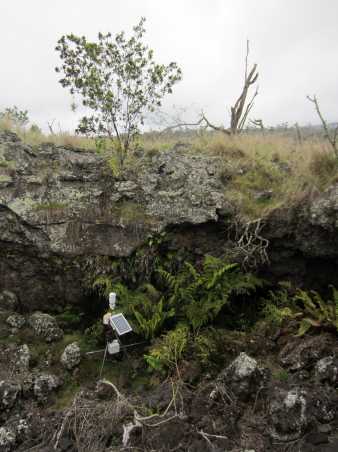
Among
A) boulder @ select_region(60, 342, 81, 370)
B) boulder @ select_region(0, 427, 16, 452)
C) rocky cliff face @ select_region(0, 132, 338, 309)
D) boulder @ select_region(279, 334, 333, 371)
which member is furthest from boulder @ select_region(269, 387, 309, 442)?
boulder @ select_region(0, 427, 16, 452)

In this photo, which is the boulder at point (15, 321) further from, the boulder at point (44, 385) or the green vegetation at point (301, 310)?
the green vegetation at point (301, 310)

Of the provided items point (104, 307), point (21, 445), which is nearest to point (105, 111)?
point (104, 307)

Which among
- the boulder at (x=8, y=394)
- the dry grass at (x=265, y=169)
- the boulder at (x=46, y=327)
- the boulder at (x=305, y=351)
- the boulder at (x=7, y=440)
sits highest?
the dry grass at (x=265, y=169)

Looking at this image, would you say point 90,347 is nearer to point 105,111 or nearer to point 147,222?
point 147,222

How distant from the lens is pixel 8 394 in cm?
450

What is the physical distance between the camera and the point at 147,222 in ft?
20.2

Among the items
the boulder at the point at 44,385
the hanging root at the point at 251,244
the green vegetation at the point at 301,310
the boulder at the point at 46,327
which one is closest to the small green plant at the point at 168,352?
the boulder at the point at 44,385

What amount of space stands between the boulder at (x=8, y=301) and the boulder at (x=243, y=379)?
12.6 ft

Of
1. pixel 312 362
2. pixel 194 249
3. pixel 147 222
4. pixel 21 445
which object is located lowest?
pixel 21 445

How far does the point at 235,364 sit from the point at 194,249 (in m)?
2.27

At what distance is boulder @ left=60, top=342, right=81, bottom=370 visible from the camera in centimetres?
514

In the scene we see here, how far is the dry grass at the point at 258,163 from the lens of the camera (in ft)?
19.8

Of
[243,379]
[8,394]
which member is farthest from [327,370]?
[8,394]

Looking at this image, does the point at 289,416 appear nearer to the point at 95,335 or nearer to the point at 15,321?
the point at 95,335
